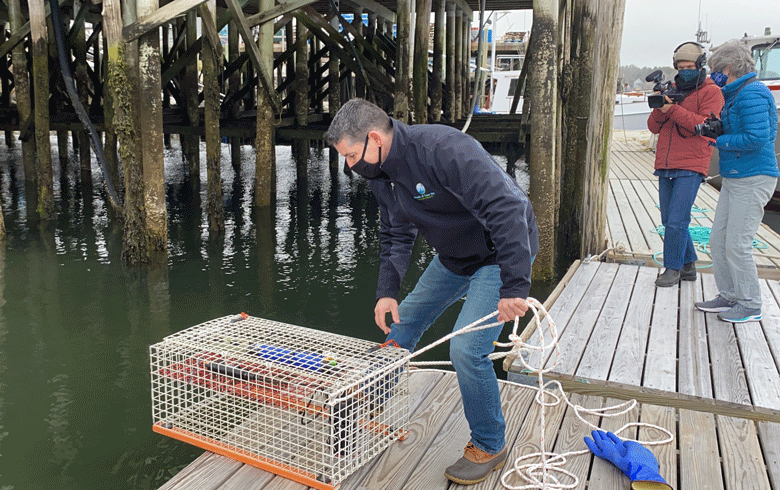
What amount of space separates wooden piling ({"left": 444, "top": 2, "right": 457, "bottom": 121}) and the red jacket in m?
11.0

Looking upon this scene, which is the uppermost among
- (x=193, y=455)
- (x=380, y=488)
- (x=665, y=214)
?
(x=665, y=214)

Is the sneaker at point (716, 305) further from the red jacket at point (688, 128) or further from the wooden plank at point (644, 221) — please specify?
the wooden plank at point (644, 221)

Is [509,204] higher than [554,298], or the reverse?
[509,204]

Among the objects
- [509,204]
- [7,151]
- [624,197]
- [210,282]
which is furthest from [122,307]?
[7,151]

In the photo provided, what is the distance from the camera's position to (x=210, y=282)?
24.7 feet

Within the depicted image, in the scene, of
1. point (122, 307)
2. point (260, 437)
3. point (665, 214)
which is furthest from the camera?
point (122, 307)

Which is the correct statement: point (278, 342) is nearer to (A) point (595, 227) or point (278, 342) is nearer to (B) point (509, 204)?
(B) point (509, 204)

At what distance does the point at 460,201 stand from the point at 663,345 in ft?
7.79

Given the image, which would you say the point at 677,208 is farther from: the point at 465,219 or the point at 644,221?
the point at 644,221

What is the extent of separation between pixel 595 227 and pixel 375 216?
16.7 feet

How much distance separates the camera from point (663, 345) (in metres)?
4.50

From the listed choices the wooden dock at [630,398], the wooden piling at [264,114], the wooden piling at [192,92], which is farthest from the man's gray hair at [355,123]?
the wooden piling at [192,92]

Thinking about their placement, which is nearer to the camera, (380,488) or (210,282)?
(380,488)

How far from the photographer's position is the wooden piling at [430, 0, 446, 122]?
44.9 feet
